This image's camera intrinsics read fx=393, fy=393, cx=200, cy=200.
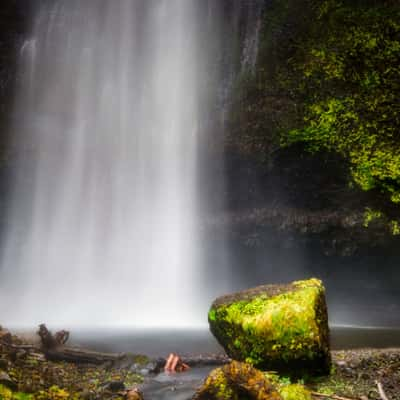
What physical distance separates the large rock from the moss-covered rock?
4.57 ft

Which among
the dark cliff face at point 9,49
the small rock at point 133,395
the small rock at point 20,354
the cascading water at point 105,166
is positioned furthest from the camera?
the dark cliff face at point 9,49

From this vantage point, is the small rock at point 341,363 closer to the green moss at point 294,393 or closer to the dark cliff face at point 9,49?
the green moss at point 294,393

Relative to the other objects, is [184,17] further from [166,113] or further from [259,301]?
[259,301]

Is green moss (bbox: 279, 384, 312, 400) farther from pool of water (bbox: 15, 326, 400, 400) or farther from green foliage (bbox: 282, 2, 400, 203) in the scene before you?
green foliage (bbox: 282, 2, 400, 203)

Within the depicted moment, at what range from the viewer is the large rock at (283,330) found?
6.24 m

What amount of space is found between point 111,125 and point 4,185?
8.81 m

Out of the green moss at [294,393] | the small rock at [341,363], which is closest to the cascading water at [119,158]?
the small rock at [341,363]

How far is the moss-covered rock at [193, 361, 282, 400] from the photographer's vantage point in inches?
189

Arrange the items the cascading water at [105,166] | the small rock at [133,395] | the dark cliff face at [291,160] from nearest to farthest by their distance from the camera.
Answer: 1. the small rock at [133,395]
2. the dark cliff face at [291,160]
3. the cascading water at [105,166]

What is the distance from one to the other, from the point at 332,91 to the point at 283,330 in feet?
46.5

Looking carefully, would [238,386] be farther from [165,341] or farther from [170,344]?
[165,341]

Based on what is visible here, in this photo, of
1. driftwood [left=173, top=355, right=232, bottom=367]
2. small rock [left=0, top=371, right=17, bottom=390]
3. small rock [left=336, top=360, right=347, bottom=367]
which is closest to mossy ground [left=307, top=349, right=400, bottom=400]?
small rock [left=336, top=360, right=347, bottom=367]

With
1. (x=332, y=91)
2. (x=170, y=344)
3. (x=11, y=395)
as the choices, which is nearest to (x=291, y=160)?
(x=332, y=91)

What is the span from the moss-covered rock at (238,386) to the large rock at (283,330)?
139 centimetres
